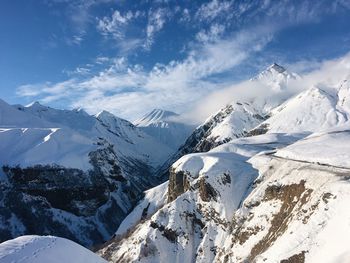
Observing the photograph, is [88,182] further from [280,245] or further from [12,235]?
[280,245]

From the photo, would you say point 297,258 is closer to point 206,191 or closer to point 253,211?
point 253,211

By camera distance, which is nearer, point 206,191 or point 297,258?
point 297,258

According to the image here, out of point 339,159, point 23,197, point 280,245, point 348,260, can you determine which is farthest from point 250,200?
point 23,197

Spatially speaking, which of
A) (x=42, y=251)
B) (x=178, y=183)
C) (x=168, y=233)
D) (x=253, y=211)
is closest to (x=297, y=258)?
(x=253, y=211)

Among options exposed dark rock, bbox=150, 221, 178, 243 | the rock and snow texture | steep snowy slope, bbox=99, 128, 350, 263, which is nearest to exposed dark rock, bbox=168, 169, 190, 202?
steep snowy slope, bbox=99, 128, 350, 263

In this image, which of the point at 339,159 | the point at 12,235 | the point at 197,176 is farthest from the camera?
the point at 12,235

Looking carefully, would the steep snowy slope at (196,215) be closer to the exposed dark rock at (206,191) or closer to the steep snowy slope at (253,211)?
the exposed dark rock at (206,191)
